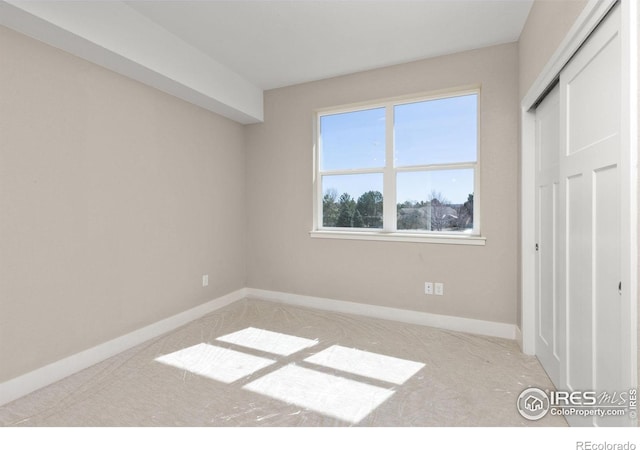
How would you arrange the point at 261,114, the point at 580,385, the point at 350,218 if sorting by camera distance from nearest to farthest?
1. the point at 580,385
2. the point at 350,218
3. the point at 261,114

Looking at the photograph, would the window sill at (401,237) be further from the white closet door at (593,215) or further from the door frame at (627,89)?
the door frame at (627,89)

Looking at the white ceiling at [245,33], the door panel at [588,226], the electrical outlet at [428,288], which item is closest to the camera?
the door panel at [588,226]

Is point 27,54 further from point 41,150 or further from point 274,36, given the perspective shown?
point 274,36

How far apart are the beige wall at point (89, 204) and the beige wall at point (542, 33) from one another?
10.1ft

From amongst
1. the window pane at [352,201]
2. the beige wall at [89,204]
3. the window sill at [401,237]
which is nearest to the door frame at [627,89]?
the window sill at [401,237]

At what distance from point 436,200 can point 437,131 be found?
27.8 inches

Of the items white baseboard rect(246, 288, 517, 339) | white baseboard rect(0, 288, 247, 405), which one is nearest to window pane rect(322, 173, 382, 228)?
white baseboard rect(246, 288, 517, 339)

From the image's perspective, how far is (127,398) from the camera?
1962mm

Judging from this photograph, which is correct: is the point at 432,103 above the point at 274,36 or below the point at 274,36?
below

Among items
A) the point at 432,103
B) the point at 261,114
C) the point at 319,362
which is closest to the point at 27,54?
the point at 261,114

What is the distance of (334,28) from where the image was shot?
8.69 feet

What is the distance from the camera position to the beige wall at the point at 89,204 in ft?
6.50

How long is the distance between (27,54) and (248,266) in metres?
2.91

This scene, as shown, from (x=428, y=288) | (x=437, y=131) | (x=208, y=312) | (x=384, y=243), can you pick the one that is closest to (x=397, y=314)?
(x=428, y=288)
